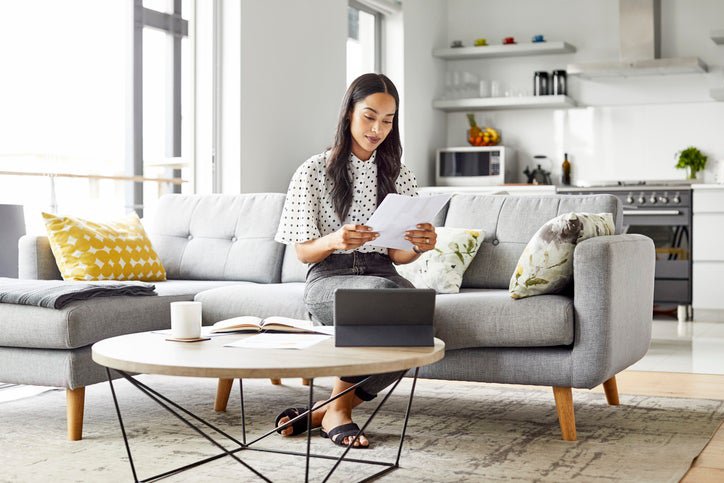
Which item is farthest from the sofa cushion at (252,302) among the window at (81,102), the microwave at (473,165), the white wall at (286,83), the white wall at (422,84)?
the microwave at (473,165)

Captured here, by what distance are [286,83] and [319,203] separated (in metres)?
2.68

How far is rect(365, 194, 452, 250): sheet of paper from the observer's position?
257 cm

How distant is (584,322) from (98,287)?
149cm

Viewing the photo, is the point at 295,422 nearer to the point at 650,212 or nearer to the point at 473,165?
the point at 650,212

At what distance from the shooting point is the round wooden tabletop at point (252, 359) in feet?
6.07

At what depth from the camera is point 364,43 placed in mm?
6781

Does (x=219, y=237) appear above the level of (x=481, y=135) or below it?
below

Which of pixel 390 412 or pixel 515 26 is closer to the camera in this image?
pixel 390 412

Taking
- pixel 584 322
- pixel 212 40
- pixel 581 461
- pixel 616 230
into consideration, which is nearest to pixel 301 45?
pixel 212 40

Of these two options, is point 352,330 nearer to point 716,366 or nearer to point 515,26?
point 716,366

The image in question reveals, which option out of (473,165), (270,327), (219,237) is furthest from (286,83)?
(270,327)

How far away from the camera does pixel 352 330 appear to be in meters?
2.14

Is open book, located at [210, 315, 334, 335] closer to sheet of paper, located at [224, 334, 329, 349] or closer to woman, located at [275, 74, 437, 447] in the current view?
sheet of paper, located at [224, 334, 329, 349]

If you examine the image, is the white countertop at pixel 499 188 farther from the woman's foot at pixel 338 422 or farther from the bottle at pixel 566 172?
the woman's foot at pixel 338 422
